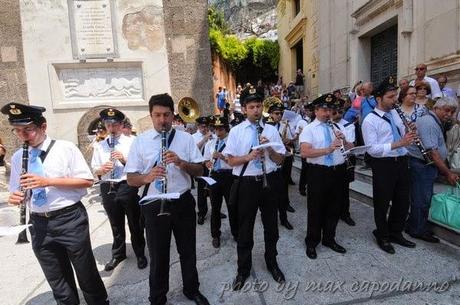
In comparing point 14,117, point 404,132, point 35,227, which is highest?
point 14,117

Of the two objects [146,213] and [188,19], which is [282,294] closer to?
[146,213]

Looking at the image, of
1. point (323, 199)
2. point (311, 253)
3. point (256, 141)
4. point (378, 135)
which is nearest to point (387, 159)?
point (378, 135)

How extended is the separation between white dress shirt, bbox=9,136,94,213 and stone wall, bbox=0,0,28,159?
8052 millimetres

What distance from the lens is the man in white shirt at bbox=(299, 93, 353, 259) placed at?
402cm

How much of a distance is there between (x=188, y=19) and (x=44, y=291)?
8369 mm

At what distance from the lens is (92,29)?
30.9 feet

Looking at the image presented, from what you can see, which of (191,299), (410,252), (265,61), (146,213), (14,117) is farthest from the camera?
(265,61)

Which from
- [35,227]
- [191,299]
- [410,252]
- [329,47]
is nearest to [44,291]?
[35,227]

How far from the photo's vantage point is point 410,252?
13.4 feet

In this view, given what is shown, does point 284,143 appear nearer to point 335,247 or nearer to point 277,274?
point 335,247

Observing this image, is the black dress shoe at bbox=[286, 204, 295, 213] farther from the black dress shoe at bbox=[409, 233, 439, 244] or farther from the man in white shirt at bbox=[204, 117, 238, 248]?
the black dress shoe at bbox=[409, 233, 439, 244]

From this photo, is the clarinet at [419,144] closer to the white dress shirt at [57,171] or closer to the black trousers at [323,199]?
the black trousers at [323,199]

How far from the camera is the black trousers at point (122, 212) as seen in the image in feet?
13.9

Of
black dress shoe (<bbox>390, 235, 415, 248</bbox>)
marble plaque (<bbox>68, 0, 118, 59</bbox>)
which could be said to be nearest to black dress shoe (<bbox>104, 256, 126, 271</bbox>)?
black dress shoe (<bbox>390, 235, 415, 248</bbox>)
